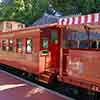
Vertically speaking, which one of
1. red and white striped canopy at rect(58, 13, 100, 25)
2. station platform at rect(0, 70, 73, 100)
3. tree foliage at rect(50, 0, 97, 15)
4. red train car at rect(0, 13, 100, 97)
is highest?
tree foliage at rect(50, 0, 97, 15)

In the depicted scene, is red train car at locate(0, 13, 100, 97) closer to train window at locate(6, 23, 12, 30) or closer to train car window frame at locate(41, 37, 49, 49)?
train car window frame at locate(41, 37, 49, 49)

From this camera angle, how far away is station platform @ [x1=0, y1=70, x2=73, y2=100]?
9561 mm

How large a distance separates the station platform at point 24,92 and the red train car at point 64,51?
0.50m

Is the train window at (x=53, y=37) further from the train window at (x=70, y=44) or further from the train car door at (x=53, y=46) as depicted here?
the train window at (x=70, y=44)

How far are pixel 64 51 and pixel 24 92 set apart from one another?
2327 millimetres

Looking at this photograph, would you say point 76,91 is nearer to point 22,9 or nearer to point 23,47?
point 23,47

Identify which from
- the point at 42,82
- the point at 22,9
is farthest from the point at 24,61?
the point at 22,9

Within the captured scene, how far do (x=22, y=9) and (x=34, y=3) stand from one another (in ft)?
4.57

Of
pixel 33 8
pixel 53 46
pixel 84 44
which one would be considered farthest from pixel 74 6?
pixel 84 44

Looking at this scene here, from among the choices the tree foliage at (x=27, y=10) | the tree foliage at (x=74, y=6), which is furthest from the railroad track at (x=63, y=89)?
the tree foliage at (x=27, y=10)

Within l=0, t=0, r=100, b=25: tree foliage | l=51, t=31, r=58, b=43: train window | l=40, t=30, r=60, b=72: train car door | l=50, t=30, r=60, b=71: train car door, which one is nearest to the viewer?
l=50, t=30, r=60, b=71: train car door

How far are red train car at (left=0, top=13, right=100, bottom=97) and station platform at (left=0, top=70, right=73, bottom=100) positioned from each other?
0.50 m

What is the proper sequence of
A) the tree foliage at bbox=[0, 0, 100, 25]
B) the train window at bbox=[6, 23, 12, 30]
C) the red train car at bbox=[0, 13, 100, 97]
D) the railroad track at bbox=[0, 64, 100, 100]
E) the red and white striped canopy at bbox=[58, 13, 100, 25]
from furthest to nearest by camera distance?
1. the tree foliage at bbox=[0, 0, 100, 25]
2. the train window at bbox=[6, 23, 12, 30]
3. the railroad track at bbox=[0, 64, 100, 100]
4. the red train car at bbox=[0, 13, 100, 97]
5. the red and white striped canopy at bbox=[58, 13, 100, 25]

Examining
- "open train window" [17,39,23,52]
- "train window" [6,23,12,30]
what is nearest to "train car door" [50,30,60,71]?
"open train window" [17,39,23,52]
